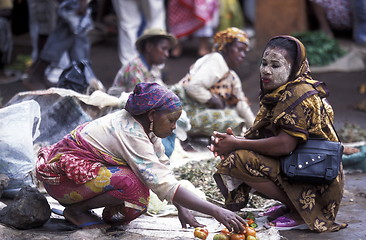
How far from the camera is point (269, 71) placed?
4.29m

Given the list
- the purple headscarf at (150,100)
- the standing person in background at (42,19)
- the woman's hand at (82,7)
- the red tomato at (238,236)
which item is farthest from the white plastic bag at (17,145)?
the standing person in background at (42,19)

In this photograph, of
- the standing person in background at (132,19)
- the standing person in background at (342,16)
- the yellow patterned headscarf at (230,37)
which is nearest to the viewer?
the yellow patterned headscarf at (230,37)

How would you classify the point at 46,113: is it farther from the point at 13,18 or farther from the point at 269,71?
the point at 13,18

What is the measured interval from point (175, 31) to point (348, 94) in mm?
2856

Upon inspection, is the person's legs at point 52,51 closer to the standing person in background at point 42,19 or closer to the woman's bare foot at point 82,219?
the standing person in background at point 42,19

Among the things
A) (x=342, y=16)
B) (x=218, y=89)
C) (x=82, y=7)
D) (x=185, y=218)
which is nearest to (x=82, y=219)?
(x=185, y=218)

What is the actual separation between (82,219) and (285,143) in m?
1.33

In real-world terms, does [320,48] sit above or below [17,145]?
below

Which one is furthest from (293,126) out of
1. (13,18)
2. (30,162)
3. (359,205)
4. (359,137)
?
(13,18)

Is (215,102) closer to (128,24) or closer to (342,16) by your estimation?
(128,24)

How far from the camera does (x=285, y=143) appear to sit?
420 cm

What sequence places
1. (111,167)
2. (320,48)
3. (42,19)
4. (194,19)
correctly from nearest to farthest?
A: 1. (111,167)
2. (42,19)
3. (320,48)
4. (194,19)

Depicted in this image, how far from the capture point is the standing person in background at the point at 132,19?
9062 mm

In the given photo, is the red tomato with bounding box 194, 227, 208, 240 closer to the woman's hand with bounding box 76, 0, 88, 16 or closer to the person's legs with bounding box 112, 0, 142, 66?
the woman's hand with bounding box 76, 0, 88, 16
